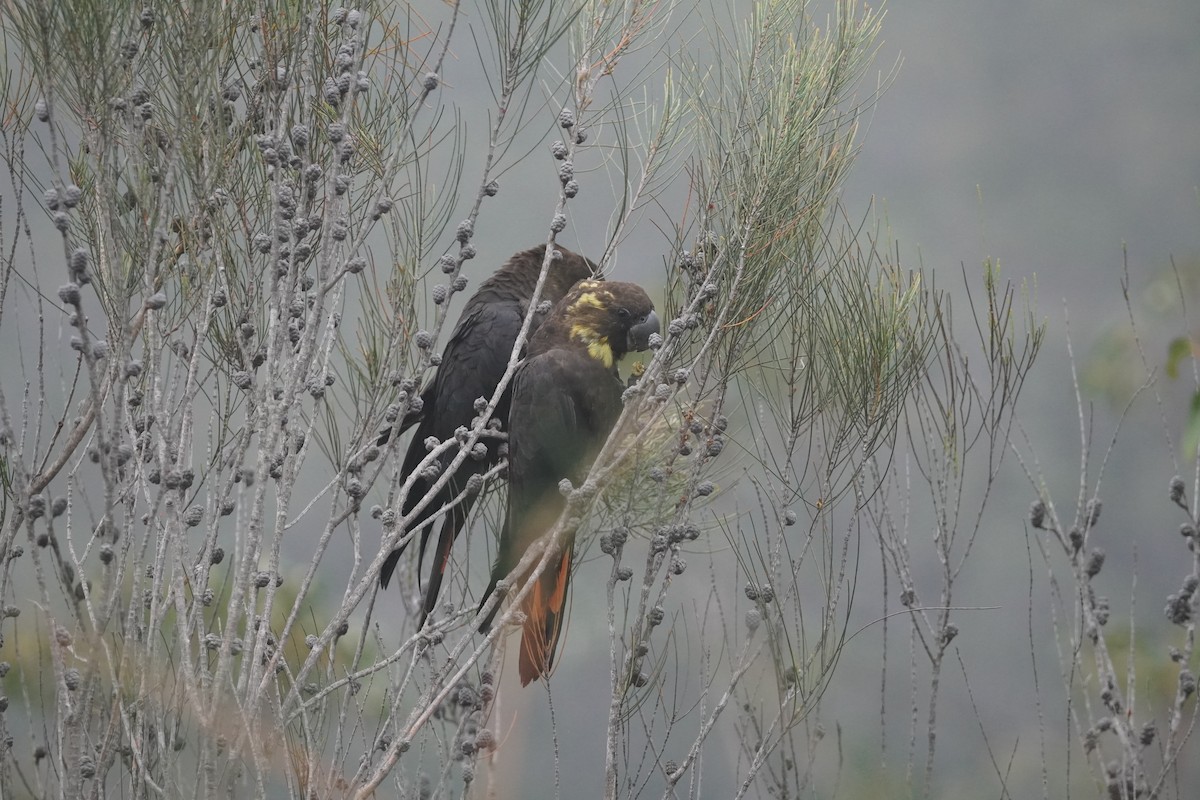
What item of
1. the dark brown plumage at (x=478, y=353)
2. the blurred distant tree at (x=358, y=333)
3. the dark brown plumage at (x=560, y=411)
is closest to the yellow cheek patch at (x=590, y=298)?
the dark brown plumage at (x=560, y=411)

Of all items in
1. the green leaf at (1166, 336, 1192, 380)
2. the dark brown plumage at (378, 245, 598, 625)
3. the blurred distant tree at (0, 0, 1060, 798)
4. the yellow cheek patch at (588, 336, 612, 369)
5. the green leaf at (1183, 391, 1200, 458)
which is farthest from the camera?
the dark brown plumage at (378, 245, 598, 625)

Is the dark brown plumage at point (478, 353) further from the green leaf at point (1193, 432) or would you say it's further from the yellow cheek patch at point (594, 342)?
the green leaf at point (1193, 432)

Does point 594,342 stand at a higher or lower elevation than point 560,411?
higher

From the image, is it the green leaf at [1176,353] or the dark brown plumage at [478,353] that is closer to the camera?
the green leaf at [1176,353]

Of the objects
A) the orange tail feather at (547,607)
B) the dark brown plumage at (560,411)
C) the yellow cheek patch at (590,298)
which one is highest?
the yellow cheek patch at (590,298)

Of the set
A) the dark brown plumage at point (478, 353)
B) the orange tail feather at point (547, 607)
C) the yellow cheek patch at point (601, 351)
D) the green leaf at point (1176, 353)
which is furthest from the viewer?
the dark brown plumage at point (478, 353)

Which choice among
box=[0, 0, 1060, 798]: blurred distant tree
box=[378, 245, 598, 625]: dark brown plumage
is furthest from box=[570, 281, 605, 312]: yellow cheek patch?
box=[0, 0, 1060, 798]: blurred distant tree

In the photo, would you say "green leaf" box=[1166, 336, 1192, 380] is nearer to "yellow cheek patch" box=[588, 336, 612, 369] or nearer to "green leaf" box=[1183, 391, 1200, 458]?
"green leaf" box=[1183, 391, 1200, 458]

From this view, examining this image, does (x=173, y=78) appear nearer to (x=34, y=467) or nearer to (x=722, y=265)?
(x=34, y=467)

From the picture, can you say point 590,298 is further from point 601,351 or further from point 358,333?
point 358,333

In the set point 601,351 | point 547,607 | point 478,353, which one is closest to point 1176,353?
point 601,351

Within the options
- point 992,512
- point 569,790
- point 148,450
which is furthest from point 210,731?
point 992,512

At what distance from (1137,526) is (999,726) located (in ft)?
2.42

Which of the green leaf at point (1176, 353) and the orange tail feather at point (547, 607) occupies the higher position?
the green leaf at point (1176, 353)
